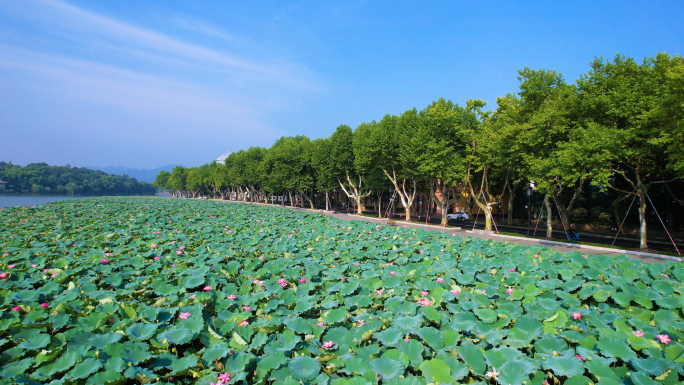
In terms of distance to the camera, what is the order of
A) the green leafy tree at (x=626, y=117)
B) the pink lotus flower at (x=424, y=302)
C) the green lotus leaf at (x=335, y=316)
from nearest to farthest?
the green lotus leaf at (x=335, y=316) < the pink lotus flower at (x=424, y=302) < the green leafy tree at (x=626, y=117)

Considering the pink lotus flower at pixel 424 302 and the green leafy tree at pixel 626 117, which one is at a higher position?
the green leafy tree at pixel 626 117

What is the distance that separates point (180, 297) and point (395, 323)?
348 cm

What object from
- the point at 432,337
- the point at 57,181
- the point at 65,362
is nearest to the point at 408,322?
the point at 432,337

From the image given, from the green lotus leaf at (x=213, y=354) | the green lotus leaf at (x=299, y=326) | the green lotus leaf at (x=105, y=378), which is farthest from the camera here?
the green lotus leaf at (x=299, y=326)

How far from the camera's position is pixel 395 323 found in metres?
4.62

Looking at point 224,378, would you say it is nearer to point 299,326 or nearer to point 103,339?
→ point 299,326

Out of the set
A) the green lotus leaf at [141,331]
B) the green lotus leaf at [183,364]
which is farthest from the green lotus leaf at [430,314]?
the green lotus leaf at [141,331]

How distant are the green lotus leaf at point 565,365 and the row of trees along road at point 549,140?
18682 mm

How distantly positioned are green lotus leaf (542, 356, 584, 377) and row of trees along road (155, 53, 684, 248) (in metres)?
18.7

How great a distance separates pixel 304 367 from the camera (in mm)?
3547

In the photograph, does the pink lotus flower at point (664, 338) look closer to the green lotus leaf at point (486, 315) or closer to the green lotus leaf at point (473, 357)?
the green lotus leaf at point (486, 315)

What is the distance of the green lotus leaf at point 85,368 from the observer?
10.9ft

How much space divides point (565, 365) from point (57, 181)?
14382 cm

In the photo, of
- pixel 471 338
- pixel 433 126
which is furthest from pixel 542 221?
pixel 471 338
